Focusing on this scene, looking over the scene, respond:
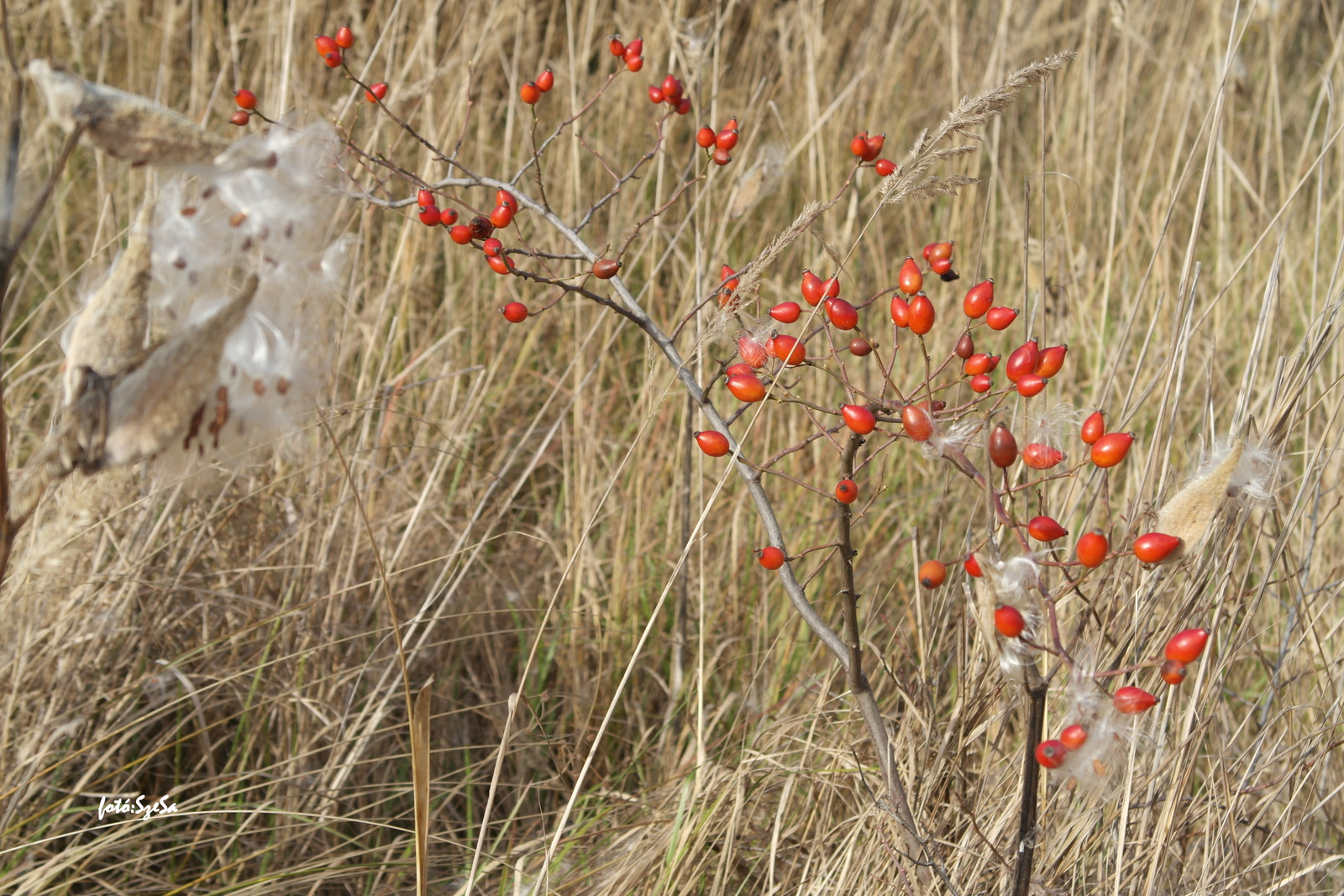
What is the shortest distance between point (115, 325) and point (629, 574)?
4.32ft

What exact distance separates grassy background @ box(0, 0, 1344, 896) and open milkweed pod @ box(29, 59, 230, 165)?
0.25 meters

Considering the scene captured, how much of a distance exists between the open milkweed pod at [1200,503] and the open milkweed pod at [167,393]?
66 centimetres

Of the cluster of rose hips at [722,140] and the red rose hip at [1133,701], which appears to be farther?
the cluster of rose hips at [722,140]

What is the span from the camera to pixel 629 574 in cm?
185

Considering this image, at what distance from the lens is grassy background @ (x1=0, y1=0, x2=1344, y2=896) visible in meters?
1.15

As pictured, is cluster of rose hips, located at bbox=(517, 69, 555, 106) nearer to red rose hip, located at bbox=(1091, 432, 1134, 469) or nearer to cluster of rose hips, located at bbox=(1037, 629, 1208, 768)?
red rose hip, located at bbox=(1091, 432, 1134, 469)

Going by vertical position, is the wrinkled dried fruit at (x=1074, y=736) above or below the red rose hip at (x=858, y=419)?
below

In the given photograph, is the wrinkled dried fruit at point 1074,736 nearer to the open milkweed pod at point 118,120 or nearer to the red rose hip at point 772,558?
the red rose hip at point 772,558

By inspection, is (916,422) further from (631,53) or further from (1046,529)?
(631,53)

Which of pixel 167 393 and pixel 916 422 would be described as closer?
pixel 167 393

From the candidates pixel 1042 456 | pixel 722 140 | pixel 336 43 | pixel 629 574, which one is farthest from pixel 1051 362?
pixel 629 574

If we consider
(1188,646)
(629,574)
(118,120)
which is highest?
(118,120)

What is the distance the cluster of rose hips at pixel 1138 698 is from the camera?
0.70 m

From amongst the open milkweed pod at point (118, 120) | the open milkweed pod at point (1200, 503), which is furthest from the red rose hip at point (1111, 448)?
the open milkweed pod at point (118, 120)
